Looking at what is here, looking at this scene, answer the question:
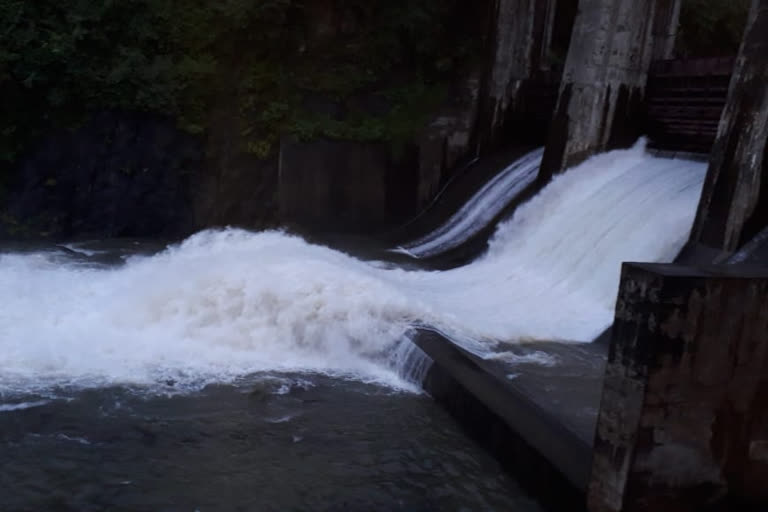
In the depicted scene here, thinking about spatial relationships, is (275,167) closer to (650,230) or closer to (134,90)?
(134,90)

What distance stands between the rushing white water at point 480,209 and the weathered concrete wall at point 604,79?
2.78 ft

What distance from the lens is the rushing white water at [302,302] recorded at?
623cm

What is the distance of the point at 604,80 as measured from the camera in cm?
1013

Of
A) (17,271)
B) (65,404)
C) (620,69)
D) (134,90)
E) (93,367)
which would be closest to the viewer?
(65,404)

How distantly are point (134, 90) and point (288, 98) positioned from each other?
2583 mm

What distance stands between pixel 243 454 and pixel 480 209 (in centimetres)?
728

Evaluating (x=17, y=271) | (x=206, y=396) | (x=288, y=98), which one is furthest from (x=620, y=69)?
(x=17, y=271)

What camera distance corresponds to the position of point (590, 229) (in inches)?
343

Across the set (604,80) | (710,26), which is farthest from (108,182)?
(710,26)

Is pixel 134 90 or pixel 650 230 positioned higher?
pixel 134 90

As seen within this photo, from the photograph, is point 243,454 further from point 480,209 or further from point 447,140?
point 447,140

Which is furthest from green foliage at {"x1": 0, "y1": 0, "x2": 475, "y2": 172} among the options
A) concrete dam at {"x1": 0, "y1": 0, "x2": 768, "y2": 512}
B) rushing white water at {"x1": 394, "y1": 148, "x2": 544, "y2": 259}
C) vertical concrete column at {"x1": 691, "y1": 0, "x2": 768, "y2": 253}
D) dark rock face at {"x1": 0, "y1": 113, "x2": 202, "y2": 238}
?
vertical concrete column at {"x1": 691, "y1": 0, "x2": 768, "y2": 253}

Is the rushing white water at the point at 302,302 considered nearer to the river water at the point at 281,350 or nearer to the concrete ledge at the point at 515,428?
the river water at the point at 281,350

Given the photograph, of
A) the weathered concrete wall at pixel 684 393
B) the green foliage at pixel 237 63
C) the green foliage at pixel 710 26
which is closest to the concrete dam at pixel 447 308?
the weathered concrete wall at pixel 684 393
